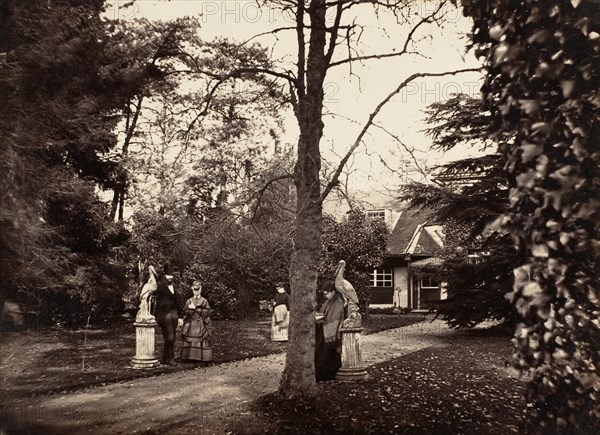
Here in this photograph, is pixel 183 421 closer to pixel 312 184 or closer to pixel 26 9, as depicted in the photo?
pixel 312 184

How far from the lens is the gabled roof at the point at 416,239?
33.1m

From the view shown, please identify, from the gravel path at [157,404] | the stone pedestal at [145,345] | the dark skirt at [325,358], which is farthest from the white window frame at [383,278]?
the dark skirt at [325,358]

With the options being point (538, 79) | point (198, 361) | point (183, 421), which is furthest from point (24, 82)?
point (538, 79)

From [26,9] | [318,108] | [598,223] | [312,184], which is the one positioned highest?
[26,9]

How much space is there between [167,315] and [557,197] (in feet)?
33.8

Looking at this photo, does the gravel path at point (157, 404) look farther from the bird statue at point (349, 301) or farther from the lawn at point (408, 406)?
the bird statue at point (349, 301)

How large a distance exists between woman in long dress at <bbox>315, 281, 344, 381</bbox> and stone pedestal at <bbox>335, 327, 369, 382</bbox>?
0.60 feet

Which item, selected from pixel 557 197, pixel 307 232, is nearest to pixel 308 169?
pixel 307 232

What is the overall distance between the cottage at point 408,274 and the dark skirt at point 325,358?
21804mm

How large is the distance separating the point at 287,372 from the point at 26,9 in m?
7.63

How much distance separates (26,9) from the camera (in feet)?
30.0

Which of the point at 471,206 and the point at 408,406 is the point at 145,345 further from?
the point at 471,206

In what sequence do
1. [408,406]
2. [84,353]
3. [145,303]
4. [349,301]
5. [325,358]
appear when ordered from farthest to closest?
[84,353], [145,303], [349,301], [325,358], [408,406]

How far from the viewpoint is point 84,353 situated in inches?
570
